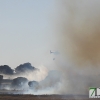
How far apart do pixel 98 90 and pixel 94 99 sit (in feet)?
19.7

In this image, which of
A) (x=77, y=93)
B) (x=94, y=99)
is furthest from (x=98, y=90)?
(x=77, y=93)

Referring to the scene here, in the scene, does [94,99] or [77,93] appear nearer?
[94,99]

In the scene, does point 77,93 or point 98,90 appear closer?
point 98,90

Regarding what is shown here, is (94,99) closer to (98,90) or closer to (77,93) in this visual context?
(98,90)

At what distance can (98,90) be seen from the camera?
397ft

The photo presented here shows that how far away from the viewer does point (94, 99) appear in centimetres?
12494

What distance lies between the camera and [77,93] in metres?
174

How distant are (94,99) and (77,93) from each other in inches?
1923

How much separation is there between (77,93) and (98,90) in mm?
53448
